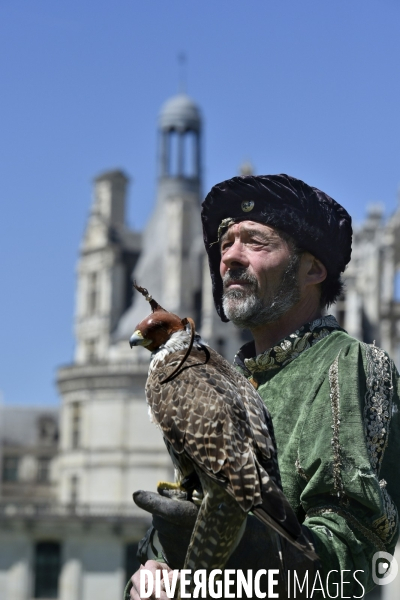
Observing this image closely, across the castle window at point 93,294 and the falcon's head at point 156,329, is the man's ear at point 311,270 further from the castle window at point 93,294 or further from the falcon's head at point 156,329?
the castle window at point 93,294

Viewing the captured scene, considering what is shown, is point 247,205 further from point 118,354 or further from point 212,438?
point 118,354

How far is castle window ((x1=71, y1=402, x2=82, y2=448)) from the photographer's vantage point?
61.3 m

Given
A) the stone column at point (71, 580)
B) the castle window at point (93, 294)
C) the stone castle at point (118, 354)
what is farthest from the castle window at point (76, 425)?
the stone column at point (71, 580)

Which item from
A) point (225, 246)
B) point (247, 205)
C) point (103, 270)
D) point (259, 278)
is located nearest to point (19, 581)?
point (103, 270)

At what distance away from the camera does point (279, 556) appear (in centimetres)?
459

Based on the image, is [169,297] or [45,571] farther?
[169,297]

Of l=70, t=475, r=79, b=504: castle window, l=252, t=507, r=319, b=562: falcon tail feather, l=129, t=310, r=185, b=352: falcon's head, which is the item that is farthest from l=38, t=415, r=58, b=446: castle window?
l=252, t=507, r=319, b=562: falcon tail feather

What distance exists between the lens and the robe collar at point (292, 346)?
5645mm

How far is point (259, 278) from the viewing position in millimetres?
5617

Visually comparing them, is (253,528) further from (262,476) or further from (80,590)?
(80,590)

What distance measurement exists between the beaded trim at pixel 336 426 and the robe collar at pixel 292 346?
32 cm

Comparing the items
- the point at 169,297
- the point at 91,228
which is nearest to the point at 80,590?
the point at 169,297

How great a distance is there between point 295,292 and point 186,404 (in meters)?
1.18

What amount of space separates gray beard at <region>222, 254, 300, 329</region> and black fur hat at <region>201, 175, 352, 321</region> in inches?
5.8
